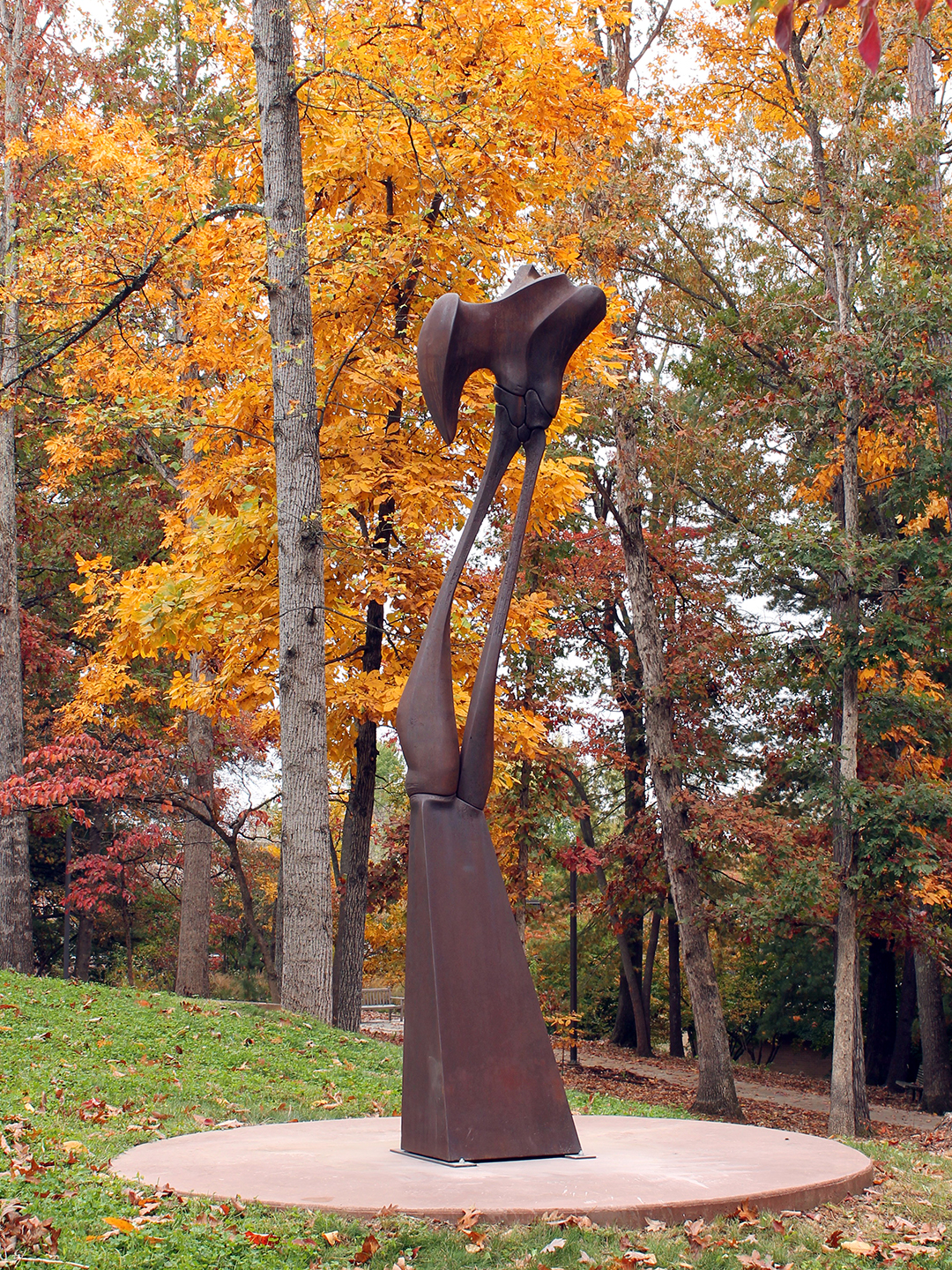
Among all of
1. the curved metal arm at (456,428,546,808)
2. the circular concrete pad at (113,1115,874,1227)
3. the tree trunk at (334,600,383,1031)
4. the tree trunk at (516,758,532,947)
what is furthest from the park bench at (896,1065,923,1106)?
the curved metal arm at (456,428,546,808)

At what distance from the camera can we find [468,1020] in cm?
473

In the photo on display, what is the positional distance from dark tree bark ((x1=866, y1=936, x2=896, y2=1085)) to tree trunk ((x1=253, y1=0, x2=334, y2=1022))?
1394 centimetres

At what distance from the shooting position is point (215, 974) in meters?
22.2

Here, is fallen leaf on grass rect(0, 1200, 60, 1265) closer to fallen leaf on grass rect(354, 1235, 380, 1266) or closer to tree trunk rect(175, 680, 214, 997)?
fallen leaf on grass rect(354, 1235, 380, 1266)

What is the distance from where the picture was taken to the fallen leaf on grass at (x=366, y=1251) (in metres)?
3.24

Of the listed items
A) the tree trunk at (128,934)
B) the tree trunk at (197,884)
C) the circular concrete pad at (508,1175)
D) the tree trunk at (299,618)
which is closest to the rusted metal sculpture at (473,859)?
the circular concrete pad at (508,1175)

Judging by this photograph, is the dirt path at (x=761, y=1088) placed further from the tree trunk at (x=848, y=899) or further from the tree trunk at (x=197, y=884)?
the tree trunk at (x=197, y=884)

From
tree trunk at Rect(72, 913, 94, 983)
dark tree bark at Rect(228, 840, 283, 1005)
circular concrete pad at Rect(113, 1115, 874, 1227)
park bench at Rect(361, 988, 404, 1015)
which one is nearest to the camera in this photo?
circular concrete pad at Rect(113, 1115, 874, 1227)

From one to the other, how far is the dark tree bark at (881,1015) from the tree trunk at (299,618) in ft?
45.7

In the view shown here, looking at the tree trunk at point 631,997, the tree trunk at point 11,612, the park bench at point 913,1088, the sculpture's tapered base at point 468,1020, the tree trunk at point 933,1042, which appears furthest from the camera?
the tree trunk at point 631,997

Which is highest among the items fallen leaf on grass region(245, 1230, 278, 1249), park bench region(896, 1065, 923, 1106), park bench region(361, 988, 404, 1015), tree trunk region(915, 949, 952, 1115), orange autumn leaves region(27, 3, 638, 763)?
orange autumn leaves region(27, 3, 638, 763)

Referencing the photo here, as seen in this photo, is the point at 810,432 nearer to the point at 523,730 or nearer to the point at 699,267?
the point at 699,267

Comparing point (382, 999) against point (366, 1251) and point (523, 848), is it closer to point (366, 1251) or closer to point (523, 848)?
point (523, 848)

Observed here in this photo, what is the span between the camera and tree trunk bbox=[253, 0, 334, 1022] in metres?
8.44
